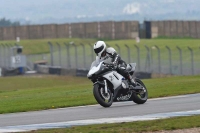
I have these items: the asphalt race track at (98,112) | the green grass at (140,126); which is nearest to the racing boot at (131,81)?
the asphalt race track at (98,112)

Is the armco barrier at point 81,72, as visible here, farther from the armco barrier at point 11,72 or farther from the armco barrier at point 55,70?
the armco barrier at point 11,72

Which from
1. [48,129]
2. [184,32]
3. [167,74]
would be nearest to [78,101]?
[48,129]

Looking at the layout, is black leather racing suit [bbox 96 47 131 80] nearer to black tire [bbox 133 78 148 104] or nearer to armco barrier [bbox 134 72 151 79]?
black tire [bbox 133 78 148 104]

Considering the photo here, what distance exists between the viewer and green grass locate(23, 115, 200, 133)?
42.4 ft

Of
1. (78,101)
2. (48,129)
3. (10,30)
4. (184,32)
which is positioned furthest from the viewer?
(10,30)

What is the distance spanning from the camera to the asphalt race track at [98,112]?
15.7 metres

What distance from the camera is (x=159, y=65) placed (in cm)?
4603

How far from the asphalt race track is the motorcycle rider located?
2.91ft

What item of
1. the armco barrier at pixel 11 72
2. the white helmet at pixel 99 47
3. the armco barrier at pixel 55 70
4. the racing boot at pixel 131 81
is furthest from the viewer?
the armco barrier at pixel 11 72

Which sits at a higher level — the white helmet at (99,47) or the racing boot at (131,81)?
the white helmet at (99,47)

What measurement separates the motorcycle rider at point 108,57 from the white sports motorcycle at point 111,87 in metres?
0.11

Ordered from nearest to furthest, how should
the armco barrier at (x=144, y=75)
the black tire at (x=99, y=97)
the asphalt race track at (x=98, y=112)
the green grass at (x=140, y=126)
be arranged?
the green grass at (x=140, y=126), the asphalt race track at (x=98, y=112), the black tire at (x=99, y=97), the armco barrier at (x=144, y=75)

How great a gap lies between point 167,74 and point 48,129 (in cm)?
3098

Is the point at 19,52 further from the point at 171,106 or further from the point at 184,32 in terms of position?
the point at 171,106
